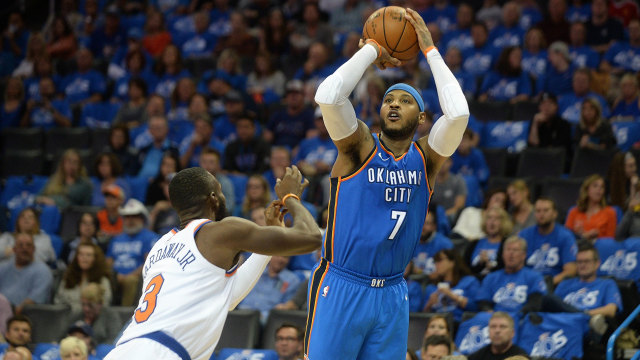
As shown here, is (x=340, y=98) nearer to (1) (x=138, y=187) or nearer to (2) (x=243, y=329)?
(2) (x=243, y=329)

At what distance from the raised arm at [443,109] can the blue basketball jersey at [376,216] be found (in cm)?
18

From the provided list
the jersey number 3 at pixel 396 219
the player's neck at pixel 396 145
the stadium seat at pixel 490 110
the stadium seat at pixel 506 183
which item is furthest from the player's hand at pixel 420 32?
the stadium seat at pixel 490 110

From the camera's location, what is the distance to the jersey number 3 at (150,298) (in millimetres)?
4918

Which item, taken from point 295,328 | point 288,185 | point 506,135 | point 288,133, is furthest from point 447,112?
point 288,133

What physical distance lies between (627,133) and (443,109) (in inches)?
272

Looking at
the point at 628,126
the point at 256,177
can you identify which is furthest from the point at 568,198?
the point at 256,177

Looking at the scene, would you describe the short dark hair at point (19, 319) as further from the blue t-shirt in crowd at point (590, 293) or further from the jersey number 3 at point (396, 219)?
the jersey number 3 at point (396, 219)

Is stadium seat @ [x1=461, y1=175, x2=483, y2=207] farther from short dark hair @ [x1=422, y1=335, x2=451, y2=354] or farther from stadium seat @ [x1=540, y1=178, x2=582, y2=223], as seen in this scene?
short dark hair @ [x1=422, y1=335, x2=451, y2=354]

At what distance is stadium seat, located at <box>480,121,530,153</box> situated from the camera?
41.0 feet

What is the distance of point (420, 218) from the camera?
226 inches

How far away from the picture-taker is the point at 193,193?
5137 mm

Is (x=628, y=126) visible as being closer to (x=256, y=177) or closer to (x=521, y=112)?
(x=521, y=112)

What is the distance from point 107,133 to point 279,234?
10099 mm

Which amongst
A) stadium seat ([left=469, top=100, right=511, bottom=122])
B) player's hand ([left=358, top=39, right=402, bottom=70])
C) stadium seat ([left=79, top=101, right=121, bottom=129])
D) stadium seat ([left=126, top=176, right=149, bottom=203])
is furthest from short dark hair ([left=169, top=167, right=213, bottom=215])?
stadium seat ([left=79, top=101, right=121, bottom=129])
